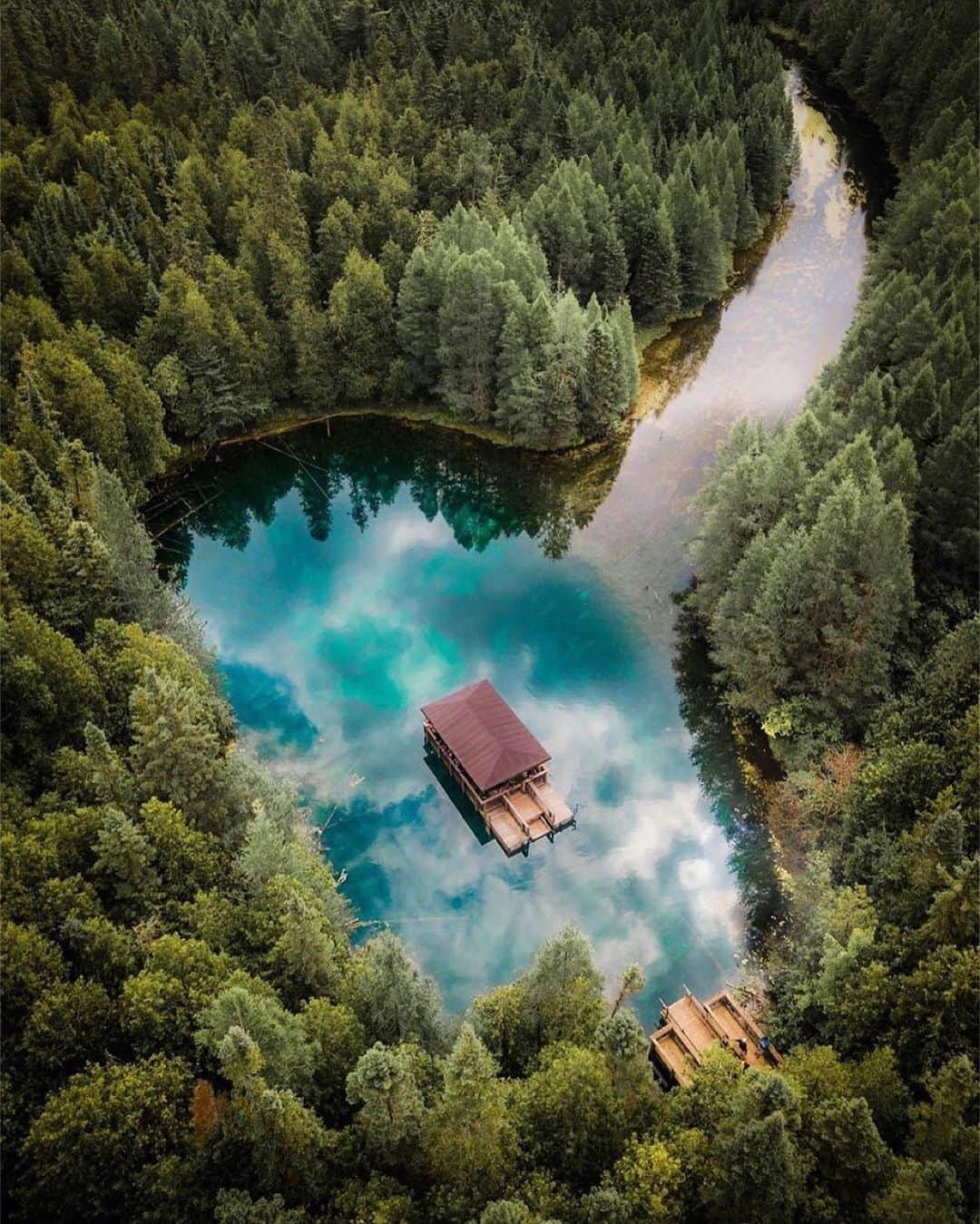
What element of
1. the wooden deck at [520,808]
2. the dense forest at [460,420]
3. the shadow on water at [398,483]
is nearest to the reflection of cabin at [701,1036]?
the dense forest at [460,420]

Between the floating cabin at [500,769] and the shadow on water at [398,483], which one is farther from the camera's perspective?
the shadow on water at [398,483]

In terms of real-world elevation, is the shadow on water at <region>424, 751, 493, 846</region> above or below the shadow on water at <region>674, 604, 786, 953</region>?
above

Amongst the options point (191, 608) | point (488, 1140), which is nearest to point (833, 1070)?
point (488, 1140)

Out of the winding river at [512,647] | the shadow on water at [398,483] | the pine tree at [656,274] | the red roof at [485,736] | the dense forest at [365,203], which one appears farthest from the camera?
the pine tree at [656,274]

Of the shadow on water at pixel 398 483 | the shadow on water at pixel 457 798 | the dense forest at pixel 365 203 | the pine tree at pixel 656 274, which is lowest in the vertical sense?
the shadow on water at pixel 457 798

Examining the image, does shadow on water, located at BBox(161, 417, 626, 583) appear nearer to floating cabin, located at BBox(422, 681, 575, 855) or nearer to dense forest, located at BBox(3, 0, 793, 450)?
dense forest, located at BBox(3, 0, 793, 450)

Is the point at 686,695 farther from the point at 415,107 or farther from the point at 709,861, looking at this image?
the point at 415,107

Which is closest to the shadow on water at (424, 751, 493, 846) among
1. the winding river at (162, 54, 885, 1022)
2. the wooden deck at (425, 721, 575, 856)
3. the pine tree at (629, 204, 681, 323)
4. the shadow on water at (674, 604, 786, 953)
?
the winding river at (162, 54, 885, 1022)

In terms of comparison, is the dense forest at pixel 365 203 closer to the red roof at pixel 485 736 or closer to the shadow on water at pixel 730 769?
the shadow on water at pixel 730 769
